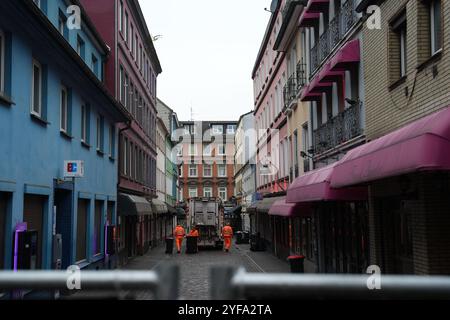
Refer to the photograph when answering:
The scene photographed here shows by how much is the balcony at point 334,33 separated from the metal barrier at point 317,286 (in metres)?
13.3

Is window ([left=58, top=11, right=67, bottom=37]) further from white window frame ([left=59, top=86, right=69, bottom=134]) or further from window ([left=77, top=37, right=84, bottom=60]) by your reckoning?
white window frame ([left=59, top=86, right=69, bottom=134])

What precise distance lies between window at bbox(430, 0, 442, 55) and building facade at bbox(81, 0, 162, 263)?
59.8ft

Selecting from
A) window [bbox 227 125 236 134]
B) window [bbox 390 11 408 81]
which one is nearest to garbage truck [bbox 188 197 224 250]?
window [bbox 390 11 408 81]

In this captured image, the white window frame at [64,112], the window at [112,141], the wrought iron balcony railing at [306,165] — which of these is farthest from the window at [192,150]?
the white window frame at [64,112]

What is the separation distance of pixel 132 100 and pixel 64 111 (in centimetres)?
1633

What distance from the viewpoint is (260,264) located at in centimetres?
2700

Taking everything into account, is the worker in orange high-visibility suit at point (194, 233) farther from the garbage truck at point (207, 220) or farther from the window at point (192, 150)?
the window at point (192, 150)

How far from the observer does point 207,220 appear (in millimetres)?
41156

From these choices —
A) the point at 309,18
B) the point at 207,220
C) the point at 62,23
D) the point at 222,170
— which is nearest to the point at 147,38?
the point at 207,220

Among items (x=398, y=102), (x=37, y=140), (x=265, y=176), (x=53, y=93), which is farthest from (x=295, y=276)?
(x=265, y=176)

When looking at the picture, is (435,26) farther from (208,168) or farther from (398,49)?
(208,168)

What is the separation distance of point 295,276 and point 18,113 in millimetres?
10885

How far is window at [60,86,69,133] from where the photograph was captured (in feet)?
53.2
